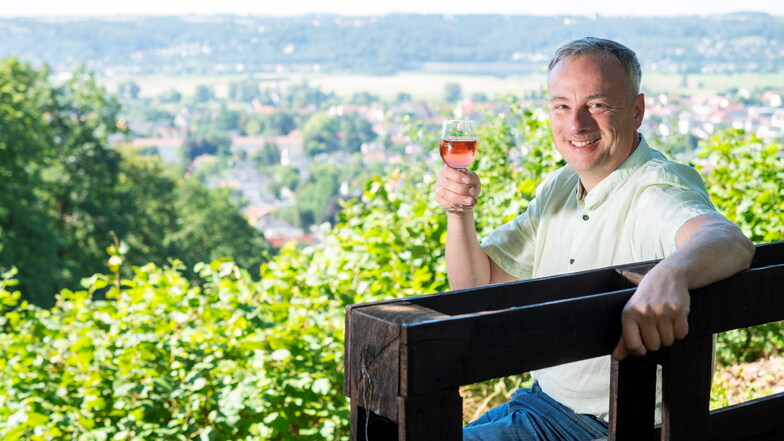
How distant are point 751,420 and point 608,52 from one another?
815mm

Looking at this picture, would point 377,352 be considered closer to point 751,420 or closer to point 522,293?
point 522,293

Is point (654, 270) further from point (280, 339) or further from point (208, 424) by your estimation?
point (208, 424)

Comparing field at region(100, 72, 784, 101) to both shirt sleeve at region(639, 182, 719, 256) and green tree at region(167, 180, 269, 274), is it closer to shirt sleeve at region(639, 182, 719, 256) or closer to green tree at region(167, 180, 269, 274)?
green tree at region(167, 180, 269, 274)

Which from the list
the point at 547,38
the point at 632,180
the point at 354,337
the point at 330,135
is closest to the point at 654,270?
the point at 354,337

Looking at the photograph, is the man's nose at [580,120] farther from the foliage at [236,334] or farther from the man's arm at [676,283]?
the foliage at [236,334]

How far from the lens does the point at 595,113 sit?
187cm

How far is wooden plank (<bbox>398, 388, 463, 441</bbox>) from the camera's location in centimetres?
94

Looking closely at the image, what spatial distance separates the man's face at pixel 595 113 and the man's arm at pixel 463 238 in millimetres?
244

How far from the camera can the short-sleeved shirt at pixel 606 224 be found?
5.43 feet

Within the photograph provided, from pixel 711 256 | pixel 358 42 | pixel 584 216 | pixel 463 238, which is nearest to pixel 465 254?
pixel 463 238

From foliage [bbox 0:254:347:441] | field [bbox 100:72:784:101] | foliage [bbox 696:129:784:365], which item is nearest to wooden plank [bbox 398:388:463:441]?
foliage [bbox 0:254:347:441]

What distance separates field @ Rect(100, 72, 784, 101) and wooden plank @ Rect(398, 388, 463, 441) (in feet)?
60.8

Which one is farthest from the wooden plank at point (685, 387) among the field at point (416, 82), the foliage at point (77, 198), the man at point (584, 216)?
the field at point (416, 82)

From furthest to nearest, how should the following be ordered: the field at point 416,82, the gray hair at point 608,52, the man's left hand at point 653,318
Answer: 1. the field at point 416,82
2. the gray hair at point 608,52
3. the man's left hand at point 653,318
